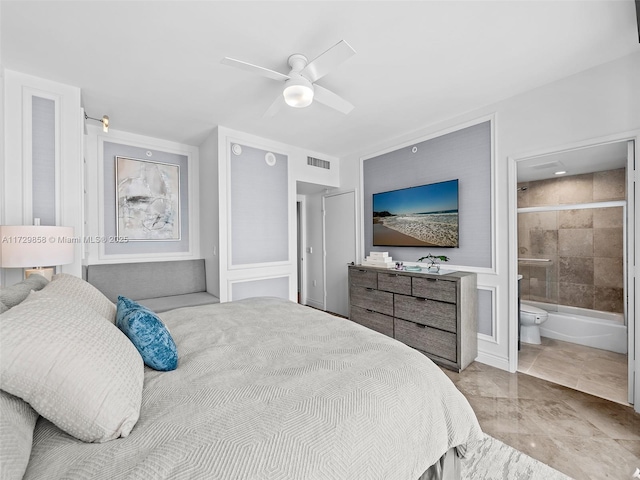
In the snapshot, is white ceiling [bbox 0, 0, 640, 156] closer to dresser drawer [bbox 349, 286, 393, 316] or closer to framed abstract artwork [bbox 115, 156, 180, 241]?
framed abstract artwork [bbox 115, 156, 180, 241]

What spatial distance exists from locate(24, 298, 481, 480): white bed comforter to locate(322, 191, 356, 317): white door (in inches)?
117

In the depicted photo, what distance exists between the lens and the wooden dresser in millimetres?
2607

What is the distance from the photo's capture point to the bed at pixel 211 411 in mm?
643

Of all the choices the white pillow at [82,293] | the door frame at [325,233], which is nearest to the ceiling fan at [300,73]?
the white pillow at [82,293]

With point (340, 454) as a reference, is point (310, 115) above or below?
above

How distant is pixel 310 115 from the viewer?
117 inches

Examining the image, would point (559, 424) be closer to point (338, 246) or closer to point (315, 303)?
point (338, 246)

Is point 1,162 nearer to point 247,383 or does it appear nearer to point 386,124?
point 247,383

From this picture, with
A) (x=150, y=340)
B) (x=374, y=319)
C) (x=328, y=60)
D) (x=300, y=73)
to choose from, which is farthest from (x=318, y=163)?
(x=150, y=340)

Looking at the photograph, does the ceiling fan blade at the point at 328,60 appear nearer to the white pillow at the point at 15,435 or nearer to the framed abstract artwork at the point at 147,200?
the white pillow at the point at 15,435

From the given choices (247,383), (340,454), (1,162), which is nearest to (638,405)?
(340,454)

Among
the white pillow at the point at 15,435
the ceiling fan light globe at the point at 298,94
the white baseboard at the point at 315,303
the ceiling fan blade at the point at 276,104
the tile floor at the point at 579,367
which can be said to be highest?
the ceiling fan blade at the point at 276,104

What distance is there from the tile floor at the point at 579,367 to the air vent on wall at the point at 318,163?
351 centimetres

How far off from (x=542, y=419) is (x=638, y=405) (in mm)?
723
